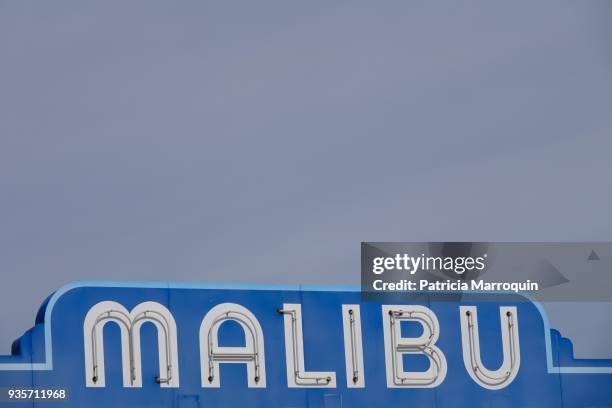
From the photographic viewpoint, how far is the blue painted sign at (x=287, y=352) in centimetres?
3456

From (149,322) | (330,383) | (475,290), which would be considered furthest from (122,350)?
(475,290)

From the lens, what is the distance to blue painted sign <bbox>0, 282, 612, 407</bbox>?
3456 centimetres

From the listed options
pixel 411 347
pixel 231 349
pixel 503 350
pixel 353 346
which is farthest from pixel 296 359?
pixel 503 350

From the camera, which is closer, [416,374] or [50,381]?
[50,381]

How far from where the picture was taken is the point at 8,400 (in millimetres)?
33875

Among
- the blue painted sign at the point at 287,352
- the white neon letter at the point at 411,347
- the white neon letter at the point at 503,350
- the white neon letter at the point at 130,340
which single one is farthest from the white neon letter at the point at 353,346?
the white neon letter at the point at 130,340

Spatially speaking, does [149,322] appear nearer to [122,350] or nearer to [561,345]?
[122,350]

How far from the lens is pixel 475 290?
38.1 m

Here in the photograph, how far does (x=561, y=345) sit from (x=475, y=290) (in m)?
2.40

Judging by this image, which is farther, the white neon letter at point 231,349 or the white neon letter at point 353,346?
the white neon letter at point 353,346

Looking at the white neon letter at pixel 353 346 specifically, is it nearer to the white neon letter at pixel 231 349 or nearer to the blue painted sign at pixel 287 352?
the blue painted sign at pixel 287 352

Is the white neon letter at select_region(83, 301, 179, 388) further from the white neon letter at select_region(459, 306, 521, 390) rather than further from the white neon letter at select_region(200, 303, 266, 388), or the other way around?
the white neon letter at select_region(459, 306, 521, 390)

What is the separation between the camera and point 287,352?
3625 centimetres

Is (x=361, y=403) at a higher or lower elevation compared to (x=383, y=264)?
lower
